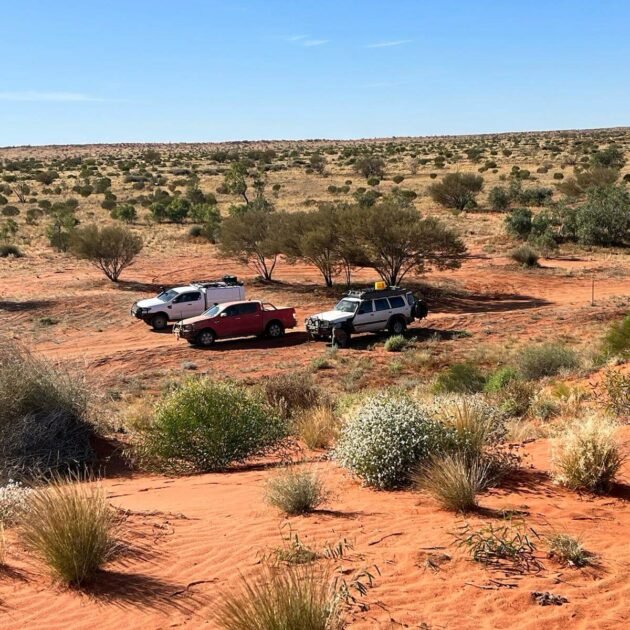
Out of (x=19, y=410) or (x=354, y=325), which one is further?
(x=354, y=325)

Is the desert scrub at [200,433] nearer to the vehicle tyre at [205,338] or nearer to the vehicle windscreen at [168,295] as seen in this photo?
the vehicle tyre at [205,338]

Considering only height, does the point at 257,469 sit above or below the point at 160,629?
below

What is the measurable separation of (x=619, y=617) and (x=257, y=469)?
645 centimetres

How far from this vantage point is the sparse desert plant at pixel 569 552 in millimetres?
6398

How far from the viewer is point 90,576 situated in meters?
6.22

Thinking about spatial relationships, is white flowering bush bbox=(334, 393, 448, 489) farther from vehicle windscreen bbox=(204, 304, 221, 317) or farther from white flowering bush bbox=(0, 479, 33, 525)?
vehicle windscreen bbox=(204, 304, 221, 317)

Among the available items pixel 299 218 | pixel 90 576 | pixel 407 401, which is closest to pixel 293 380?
pixel 407 401

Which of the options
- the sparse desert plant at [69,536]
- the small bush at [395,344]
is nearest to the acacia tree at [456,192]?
the small bush at [395,344]

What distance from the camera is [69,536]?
615 centimetres

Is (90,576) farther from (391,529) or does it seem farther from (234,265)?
(234,265)

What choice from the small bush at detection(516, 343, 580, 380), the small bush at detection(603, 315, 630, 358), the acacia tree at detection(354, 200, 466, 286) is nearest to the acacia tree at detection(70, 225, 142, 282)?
the acacia tree at detection(354, 200, 466, 286)

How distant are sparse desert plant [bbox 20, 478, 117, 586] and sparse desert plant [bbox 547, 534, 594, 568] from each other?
12.6ft

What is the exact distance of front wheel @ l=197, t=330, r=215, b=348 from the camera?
23.9 m

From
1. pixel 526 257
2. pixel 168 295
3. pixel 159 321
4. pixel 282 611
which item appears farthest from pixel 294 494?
pixel 526 257
